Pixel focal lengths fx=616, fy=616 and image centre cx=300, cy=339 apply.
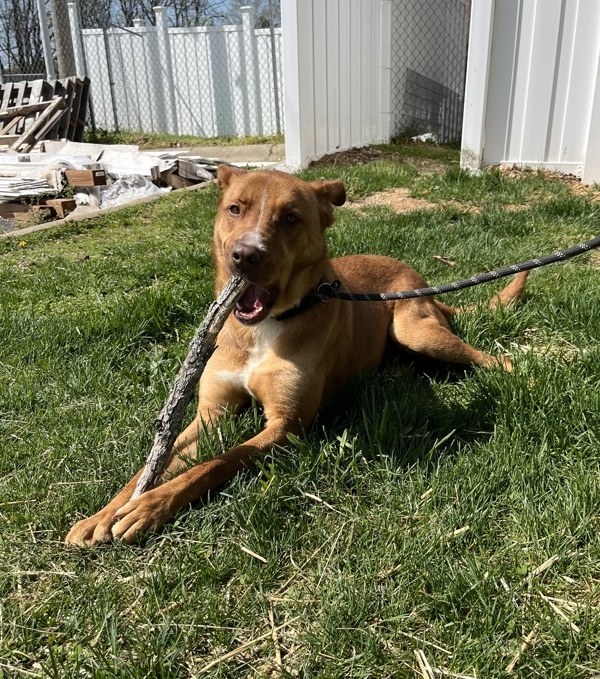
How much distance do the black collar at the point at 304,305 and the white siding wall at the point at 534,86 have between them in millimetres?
5591

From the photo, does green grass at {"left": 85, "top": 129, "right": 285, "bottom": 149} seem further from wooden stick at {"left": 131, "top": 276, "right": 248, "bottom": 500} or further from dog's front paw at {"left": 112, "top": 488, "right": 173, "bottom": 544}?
dog's front paw at {"left": 112, "top": 488, "right": 173, "bottom": 544}

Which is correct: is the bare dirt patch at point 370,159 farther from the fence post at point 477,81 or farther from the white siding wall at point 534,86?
the white siding wall at point 534,86

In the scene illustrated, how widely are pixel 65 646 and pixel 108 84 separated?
1761 centimetres

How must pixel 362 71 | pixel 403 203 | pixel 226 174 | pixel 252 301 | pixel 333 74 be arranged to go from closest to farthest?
pixel 252 301, pixel 226 174, pixel 403 203, pixel 333 74, pixel 362 71

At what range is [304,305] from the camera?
2.97 m

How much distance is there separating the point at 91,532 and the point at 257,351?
1.09 m

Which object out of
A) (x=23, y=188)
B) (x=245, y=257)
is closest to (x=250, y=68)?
(x=23, y=188)

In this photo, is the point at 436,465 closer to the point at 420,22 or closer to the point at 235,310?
the point at 235,310

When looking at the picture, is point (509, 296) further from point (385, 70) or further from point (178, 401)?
point (385, 70)

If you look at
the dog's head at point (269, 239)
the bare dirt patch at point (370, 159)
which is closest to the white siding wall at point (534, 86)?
the bare dirt patch at point (370, 159)

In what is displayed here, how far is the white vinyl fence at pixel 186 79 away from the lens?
14969mm

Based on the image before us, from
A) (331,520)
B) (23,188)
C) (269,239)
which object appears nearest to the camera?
(331,520)

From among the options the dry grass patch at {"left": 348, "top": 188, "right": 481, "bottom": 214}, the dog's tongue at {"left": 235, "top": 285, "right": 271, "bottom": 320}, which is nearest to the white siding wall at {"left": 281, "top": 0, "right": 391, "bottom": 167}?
the dry grass patch at {"left": 348, "top": 188, "right": 481, "bottom": 214}

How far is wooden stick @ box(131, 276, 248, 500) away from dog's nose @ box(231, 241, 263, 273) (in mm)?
150
